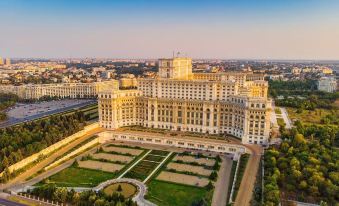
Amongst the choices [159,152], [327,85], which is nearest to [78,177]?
[159,152]

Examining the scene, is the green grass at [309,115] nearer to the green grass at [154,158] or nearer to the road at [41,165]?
the green grass at [154,158]

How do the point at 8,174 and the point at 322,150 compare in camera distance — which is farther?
the point at 322,150

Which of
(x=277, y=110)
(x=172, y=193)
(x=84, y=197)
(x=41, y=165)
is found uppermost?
(x=277, y=110)

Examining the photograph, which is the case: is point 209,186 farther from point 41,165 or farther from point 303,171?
point 41,165

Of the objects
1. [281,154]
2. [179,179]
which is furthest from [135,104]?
[281,154]

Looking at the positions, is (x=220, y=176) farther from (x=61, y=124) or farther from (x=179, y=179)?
(x=61, y=124)

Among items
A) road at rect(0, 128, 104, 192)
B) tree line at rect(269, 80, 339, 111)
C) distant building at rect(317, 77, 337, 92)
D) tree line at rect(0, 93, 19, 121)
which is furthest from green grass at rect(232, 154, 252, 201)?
distant building at rect(317, 77, 337, 92)
